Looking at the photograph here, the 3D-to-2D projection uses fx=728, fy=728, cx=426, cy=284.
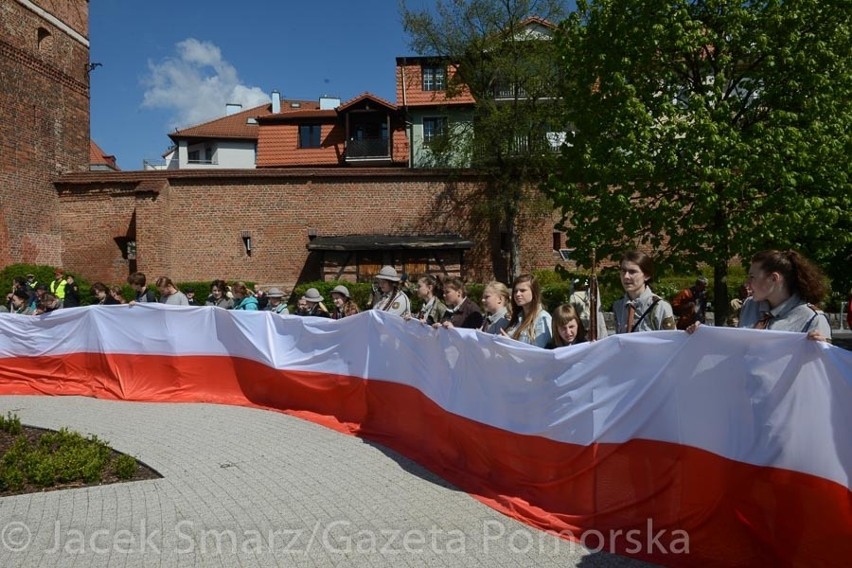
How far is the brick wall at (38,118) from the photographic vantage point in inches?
1086

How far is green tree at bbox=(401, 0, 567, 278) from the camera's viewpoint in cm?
2945

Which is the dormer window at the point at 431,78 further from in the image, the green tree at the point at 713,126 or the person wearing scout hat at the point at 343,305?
the person wearing scout hat at the point at 343,305

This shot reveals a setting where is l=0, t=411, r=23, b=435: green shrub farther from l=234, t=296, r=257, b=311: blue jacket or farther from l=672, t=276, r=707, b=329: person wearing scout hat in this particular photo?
l=672, t=276, r=707, b=329: person wearing scout hat

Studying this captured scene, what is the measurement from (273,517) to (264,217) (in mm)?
26719

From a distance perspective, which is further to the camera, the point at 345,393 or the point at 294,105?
the point at 294,105

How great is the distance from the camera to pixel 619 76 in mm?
15133

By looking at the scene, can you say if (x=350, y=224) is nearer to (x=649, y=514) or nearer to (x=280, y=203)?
(x=280, y=203)

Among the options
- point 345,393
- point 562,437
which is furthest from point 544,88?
point 562,437

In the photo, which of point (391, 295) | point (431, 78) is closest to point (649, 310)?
point (391, 295)

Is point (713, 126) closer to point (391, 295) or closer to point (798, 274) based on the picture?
point (391, 295)

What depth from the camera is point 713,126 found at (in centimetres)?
1400

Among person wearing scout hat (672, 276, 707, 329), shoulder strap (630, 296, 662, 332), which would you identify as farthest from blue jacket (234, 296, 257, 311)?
shoulder strap (630, 296, 662, 332)

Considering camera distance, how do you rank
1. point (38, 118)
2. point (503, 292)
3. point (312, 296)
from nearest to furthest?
1. point (503, 292)
2. point (312, 296)
3. point (38, 118)

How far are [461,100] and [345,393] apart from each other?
31716 millimetres
